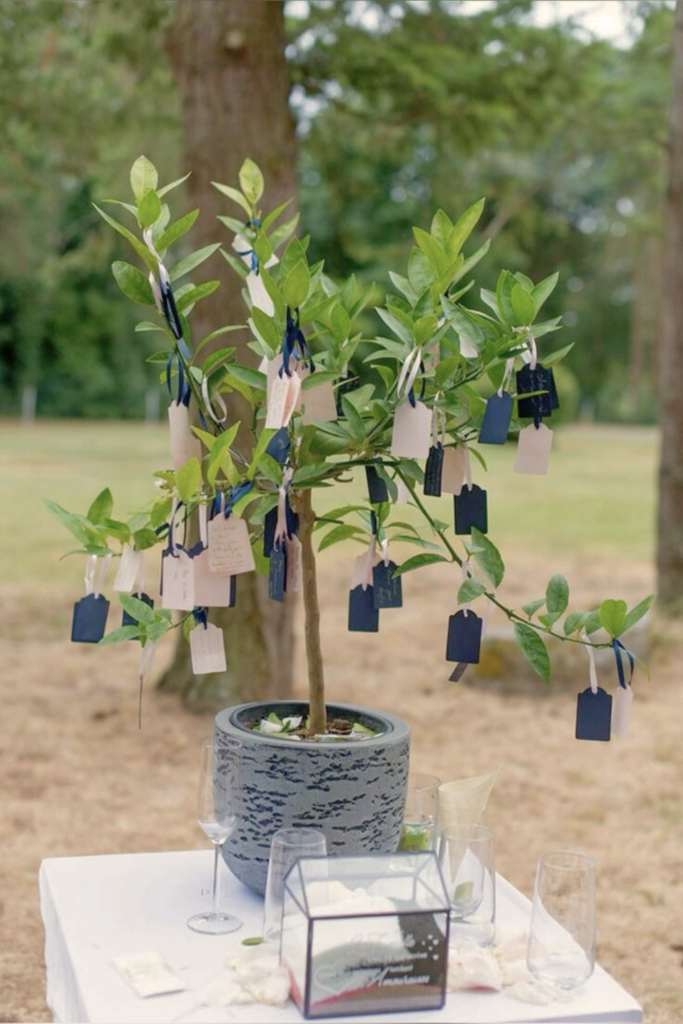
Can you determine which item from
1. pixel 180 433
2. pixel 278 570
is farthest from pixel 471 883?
pixel 180 433

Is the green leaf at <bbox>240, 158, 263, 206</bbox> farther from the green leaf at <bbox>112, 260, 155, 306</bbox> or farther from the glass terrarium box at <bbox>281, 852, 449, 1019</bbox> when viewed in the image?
the glass terrarium box at <bbox>281, 852, 449, 1019</bbox>

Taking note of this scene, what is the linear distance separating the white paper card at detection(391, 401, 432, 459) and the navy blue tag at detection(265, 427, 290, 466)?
155 millimetres

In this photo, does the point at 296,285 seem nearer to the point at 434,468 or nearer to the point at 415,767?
the point at 434,468

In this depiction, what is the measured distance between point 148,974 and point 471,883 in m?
0.46

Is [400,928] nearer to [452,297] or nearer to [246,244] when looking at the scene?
[452,297]

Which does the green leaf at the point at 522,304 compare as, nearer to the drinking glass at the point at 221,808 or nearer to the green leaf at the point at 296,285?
the green leaf at the point at 296,285

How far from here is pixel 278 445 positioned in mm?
1777

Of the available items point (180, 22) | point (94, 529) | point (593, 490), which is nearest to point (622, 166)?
point (180, 22)

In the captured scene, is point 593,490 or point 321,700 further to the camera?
point 593,490

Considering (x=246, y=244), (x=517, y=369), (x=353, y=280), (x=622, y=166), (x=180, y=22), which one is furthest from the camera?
(x=622, y=166)

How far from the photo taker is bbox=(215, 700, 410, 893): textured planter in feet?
6.03

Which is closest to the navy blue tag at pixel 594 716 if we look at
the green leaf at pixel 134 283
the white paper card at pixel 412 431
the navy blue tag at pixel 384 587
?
the navy blue tag at pixel 384 587

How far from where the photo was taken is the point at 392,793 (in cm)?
189

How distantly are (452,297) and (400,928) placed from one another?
3.02 ft
